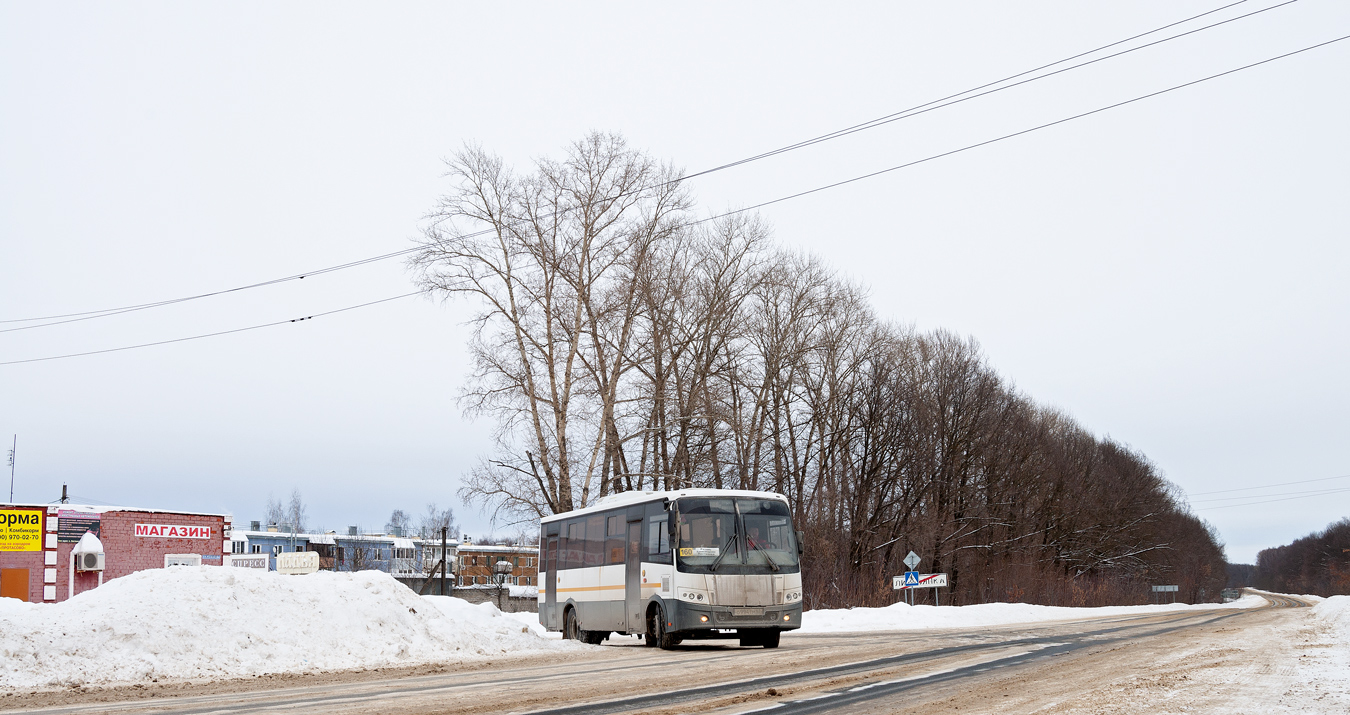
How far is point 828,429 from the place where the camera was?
174 ft

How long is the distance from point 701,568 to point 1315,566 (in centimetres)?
15998

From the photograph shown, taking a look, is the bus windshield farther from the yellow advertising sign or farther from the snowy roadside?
the yellow advertising sign

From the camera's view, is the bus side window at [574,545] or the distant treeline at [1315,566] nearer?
the bus side window at [574,545]

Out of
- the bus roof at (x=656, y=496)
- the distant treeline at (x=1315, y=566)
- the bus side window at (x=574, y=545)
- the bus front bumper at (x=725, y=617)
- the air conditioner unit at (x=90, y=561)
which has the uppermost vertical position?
the bus roof at (x=656, y=496)

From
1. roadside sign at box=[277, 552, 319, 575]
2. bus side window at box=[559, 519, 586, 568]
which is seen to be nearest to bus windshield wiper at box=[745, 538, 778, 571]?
bus side window at box=[559, 519, 586, 568]

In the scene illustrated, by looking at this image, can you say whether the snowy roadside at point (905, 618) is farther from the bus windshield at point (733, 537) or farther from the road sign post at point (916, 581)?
the bus windshield at point (733, 537)

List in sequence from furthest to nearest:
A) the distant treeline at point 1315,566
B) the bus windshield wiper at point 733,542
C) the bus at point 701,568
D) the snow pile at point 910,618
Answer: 1. the distant treeline at point 1315,566
2. the snow pile at point 910,618
3. the bus windshield wiper at point 733,542
4. the bus at point 701,568

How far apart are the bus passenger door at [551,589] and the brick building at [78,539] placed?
24.2 m

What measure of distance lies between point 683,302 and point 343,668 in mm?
28973

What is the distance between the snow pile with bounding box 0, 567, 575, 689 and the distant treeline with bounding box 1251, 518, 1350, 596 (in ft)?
388

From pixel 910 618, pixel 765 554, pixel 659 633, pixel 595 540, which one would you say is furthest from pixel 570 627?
pixel 910 618

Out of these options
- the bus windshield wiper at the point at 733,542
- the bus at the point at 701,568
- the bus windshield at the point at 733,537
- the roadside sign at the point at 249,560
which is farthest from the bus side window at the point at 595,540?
the roadside sign at the point at 249,560

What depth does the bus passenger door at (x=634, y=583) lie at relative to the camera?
21000 mm

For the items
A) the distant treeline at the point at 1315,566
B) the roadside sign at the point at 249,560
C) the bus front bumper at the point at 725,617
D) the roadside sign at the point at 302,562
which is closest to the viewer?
the bus front bumper at the point at 725,617
